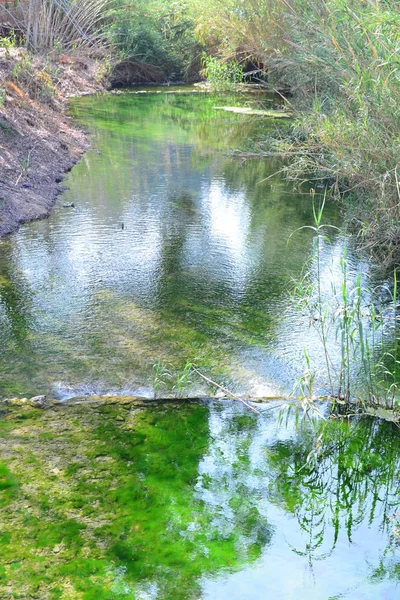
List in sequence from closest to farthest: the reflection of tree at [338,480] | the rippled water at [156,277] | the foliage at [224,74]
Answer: the reflection of tree at [338,480]
the rippled water at [156,277]
the foliage at [224,74]

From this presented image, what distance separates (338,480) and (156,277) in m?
2.46

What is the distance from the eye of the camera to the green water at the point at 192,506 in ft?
7.74

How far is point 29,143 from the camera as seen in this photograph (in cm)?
743

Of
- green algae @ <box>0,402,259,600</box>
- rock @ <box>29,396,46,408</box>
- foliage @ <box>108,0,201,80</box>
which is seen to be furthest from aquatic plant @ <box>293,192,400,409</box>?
foliage @ <box>108,0,201,80</box>

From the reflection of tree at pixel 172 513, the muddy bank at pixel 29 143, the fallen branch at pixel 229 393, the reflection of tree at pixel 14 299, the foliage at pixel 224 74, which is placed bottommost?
the reflection of tree at pixel 172 513

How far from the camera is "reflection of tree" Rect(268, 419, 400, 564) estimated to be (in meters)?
2.69

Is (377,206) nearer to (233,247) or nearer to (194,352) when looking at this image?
(233,247)

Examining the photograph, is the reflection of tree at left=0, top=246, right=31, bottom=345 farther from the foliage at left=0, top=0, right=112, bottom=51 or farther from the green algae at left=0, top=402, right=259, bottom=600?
the foliage at left=0, top=0, right=112, bottom=51

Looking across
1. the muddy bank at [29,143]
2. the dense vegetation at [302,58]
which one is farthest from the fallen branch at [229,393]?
the muddy bank at [29,143]

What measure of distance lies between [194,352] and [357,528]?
155cm

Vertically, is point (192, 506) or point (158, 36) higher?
point (158, 36)

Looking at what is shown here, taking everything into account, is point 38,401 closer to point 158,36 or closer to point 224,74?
point 224,74

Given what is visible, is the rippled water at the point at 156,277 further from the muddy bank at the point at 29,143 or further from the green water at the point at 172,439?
the muddy bank at the point at 29,143

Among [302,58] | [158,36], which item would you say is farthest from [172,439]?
[158,36]
